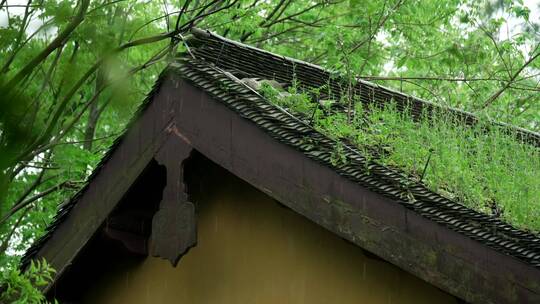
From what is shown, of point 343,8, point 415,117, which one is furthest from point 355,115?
point 343,8

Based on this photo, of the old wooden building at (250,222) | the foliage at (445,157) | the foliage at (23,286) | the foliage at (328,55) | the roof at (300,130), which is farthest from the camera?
the foliage at (328,55)

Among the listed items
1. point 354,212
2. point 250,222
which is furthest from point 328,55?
point 354,212

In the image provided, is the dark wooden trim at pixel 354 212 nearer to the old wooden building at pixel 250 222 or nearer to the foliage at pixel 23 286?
the old wooden building at pixel 250 222

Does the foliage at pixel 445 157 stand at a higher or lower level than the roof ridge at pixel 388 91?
lower

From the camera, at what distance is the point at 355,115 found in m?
6.64

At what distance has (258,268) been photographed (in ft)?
21.5

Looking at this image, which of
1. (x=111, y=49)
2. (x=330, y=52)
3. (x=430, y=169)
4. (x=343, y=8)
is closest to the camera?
(x=111, y=49)

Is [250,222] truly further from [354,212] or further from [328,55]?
[328,55]

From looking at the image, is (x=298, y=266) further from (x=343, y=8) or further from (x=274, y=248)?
(x=343, y=8)

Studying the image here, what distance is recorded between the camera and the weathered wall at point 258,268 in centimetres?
594

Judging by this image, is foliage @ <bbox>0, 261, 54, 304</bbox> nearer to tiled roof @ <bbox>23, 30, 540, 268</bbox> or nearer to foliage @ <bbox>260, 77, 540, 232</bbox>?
tiled roof @ <bbox>23, 30, 540, 268</bbox>

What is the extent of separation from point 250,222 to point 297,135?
1188 mm

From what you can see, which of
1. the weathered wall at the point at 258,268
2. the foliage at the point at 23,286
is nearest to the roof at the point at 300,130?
the weathered wall at the point at 258,268

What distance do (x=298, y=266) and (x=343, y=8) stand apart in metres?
10.1
